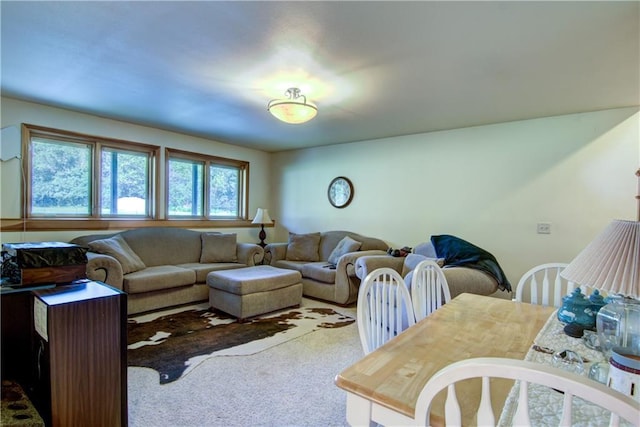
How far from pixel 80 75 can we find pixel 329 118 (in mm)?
2433

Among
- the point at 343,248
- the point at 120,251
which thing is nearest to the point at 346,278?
the point at 343,248

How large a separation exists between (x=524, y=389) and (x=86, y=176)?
193 inches

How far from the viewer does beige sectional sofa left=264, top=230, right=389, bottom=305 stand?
4277 millimetres

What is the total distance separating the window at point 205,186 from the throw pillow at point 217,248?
0.63 meters

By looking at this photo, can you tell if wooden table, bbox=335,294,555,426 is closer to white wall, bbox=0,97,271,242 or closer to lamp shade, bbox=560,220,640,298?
lamp shade, bbox=560,220,640,298

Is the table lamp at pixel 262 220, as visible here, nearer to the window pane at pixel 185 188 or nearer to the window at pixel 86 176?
the window pane at pixel 185 188

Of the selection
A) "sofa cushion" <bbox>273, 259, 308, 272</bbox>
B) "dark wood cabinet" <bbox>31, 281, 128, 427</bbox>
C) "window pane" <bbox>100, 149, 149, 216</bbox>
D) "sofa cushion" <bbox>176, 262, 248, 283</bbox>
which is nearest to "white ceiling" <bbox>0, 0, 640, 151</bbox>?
"window pane" <bbox>100, 149, 149, 216</bbox>

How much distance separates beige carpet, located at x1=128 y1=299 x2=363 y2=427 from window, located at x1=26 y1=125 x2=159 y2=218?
2595 mm

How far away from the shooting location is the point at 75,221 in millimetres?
4004

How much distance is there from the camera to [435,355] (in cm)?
122

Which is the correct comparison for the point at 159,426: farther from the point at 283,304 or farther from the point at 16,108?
the point at 16,108

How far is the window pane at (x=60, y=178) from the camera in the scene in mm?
3777

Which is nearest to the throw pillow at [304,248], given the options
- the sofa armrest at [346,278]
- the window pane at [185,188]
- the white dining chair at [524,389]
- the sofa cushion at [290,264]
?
the sofa cushion at [290,264]

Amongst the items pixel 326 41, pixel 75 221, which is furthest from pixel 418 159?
pixel 75 221
